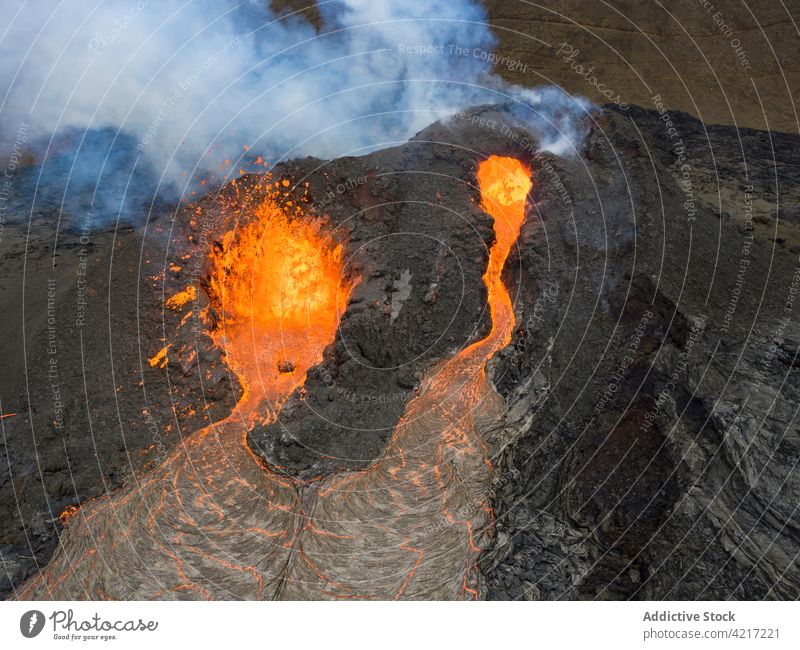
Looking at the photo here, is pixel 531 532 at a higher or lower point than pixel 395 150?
lower

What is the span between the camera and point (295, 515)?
8.87 meters

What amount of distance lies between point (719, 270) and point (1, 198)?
25.1m

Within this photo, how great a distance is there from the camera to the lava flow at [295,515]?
307 inches

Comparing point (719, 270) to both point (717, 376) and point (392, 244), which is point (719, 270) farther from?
point (392, 244)

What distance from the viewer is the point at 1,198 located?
21312 millimetres

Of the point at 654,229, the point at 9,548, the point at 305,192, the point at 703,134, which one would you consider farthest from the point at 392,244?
the point at 703,134

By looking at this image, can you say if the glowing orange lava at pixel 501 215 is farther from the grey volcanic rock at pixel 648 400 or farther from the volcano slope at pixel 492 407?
the grey volcanic rock at pixel 648 400

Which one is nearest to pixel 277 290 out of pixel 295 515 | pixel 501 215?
pixel 501 215

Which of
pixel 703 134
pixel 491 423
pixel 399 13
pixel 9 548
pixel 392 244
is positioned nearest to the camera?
pixel 9 548
